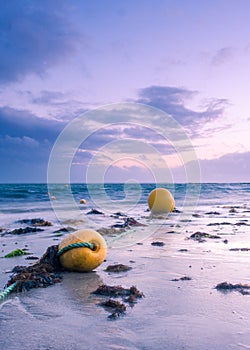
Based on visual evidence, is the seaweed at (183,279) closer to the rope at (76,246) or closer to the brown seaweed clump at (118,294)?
the brown seaweed clump at (118,294)

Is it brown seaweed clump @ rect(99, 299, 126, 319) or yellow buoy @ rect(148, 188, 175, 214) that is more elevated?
yellow buoy @ rect(148, 188, 175, 214)

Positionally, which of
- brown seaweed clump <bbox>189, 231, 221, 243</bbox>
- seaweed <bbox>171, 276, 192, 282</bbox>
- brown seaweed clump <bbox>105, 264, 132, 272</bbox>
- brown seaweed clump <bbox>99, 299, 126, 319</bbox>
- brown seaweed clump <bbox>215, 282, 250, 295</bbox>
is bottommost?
brown seaweed clump <bbox>215, 282, 250, 295</bbox>

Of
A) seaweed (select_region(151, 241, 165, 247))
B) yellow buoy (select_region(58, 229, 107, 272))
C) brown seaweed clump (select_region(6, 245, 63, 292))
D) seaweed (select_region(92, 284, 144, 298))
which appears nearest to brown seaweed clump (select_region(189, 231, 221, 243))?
seaweed (select_region(151, 241, 165, 247))

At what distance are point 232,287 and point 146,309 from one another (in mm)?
1427

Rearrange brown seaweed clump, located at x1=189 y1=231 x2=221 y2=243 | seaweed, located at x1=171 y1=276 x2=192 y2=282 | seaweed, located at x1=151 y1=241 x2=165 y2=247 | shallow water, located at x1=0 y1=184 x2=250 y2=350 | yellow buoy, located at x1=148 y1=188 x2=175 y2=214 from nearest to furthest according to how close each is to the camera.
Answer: shallow water, located at x1=0 y1=184 x2=250 y2=350 → seaweed, located at x1=171 y1=276 x2=192 y2=282 → seaweed, located at x1=151 y1=241 x2=165 y2=247 → brown seaweed clump, located at x1=189 y1=231 x2=221 y2=243 → yellow buoy, located at x1=148 y1=188 x2=175 y2=214

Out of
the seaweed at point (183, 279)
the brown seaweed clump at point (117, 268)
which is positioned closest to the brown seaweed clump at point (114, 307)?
the seaweed at point (183, 279)

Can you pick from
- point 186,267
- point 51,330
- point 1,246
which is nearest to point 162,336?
point 51,330

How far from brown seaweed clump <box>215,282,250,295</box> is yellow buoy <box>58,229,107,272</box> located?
190cm

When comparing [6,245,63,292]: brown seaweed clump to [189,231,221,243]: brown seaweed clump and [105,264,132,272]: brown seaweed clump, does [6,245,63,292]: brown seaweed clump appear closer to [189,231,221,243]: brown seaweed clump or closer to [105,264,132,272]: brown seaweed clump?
[105,264,132,272]: brown seaweed clump

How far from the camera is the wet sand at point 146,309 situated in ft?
11.3

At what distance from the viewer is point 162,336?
3553 millimetres

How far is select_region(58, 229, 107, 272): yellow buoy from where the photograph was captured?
6020 mm

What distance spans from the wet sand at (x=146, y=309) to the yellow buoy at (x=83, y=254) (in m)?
0.17

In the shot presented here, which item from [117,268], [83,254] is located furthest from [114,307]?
[117,268]
